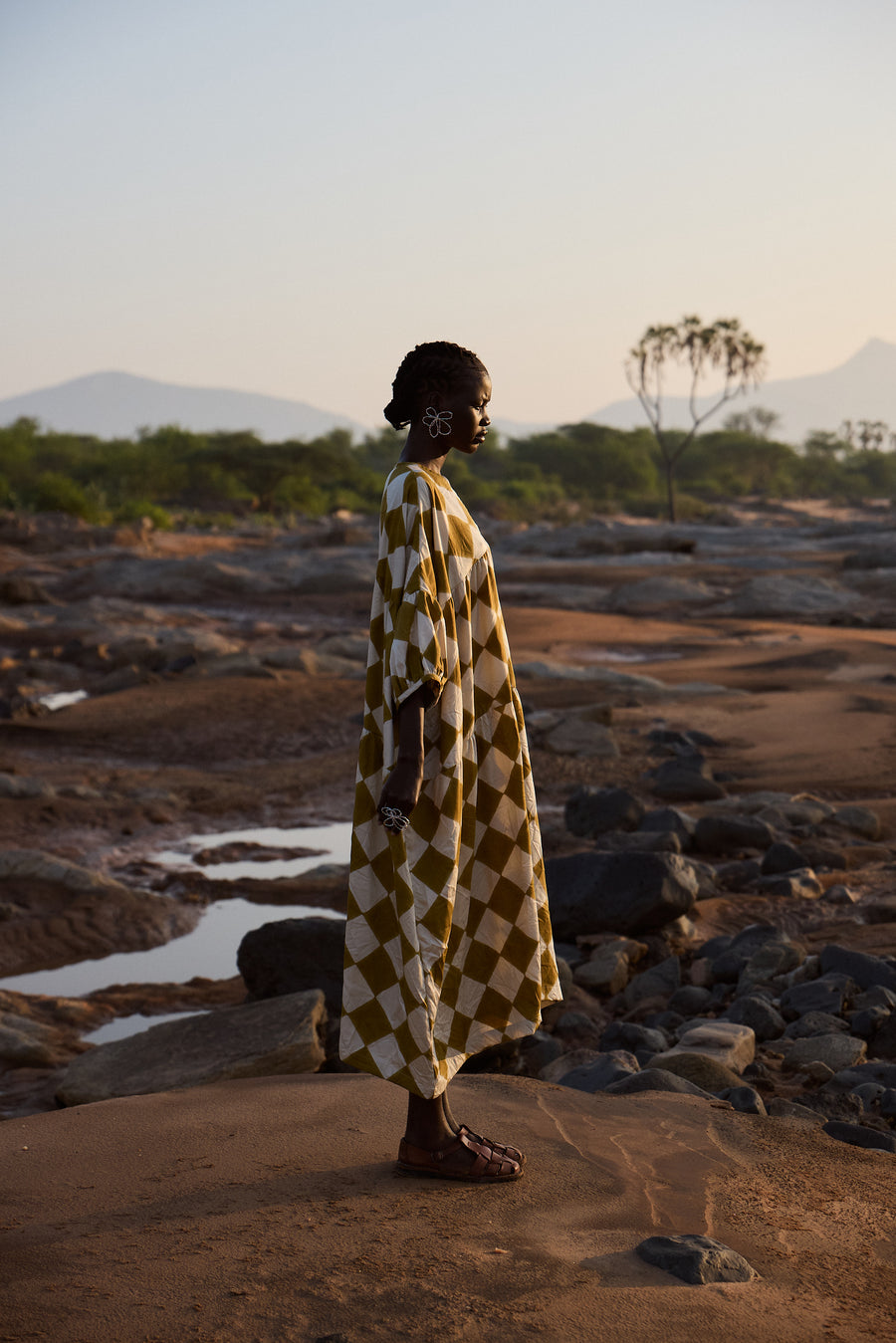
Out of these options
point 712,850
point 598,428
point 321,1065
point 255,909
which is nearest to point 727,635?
point 712,850

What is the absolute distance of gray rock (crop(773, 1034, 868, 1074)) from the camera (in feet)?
12.3

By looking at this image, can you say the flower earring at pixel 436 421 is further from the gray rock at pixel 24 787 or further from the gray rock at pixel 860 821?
the gray rock at pixel 24 787

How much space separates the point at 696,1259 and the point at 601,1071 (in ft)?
4.87

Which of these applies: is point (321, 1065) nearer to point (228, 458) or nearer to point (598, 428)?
point (228, 458)

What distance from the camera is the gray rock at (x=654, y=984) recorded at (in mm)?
4539

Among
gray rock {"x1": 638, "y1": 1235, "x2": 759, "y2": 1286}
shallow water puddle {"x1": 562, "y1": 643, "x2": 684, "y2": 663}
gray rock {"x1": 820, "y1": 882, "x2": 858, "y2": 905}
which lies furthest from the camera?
shallow water puddle {"x1": 562, "y1": 643, "x2": 684, "y2": 663}

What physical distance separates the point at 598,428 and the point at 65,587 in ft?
134

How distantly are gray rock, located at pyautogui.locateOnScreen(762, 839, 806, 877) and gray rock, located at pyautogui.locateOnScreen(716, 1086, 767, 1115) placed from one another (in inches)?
99.1

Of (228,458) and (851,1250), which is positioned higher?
(228,458)

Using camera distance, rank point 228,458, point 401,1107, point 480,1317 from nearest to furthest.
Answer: point 480,1317 → point 401,1107 → point 228,458

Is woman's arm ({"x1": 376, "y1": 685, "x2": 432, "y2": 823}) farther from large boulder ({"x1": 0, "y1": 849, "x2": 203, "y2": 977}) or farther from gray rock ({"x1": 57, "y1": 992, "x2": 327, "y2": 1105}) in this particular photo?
large boulder ({"x1": 0, "y1": 849, "x2": 203, "y2": 977})

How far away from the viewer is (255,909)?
229 inches

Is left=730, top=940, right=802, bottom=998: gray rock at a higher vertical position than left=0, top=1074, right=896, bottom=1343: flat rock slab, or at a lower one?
lower

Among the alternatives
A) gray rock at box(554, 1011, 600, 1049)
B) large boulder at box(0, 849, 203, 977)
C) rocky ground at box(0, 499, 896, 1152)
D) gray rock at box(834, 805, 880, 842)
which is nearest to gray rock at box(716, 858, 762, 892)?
rocky ground at box(0, 499, 896, 1152)
